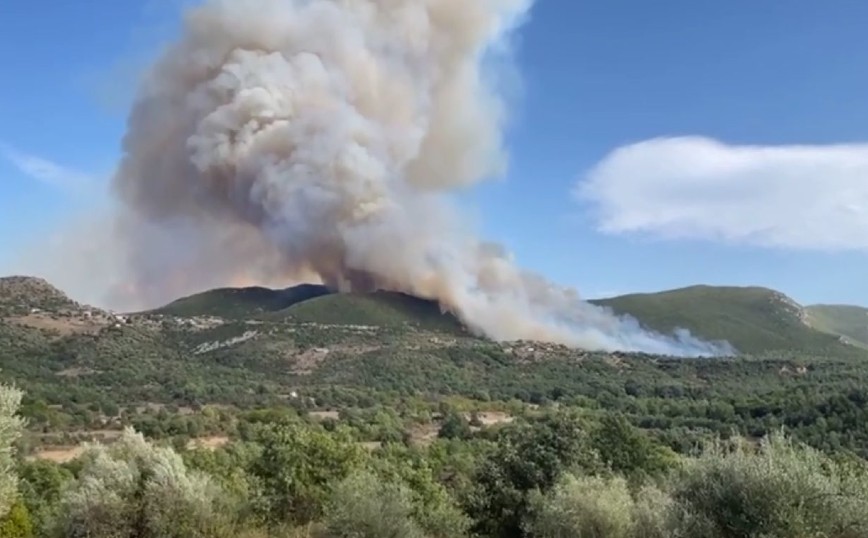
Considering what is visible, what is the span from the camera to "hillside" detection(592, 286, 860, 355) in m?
100

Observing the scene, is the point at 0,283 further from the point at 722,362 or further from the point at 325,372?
the point at 722,362

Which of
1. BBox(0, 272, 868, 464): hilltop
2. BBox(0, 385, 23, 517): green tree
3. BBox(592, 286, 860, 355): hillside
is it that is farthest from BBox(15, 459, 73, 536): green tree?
BBox(592, 286, 860, 355): hillside

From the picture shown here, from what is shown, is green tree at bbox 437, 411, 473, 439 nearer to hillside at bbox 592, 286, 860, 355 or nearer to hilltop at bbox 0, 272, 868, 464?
hilltop at bbox 0, 272, 868, 464

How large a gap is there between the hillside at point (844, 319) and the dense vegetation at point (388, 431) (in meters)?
79.0

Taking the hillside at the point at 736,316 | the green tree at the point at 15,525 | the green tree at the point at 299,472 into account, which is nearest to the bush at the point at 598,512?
the green tree at the point at 299,472

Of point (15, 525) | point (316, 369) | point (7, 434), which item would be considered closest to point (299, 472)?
point (15, 525)

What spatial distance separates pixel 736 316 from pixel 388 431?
279 ft

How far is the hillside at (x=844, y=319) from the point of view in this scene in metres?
161

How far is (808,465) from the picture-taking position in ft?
32.9

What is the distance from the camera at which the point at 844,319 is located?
7077 inches

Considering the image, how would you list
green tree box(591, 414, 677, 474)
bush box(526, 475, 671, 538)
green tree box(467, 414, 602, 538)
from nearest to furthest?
1. bush box(526, 475, 671, 538)
2. green tree box(467, 414, 602, 538)
3. green tree box(591, 414, 677, 474)

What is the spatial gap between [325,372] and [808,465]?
56209 millimetres

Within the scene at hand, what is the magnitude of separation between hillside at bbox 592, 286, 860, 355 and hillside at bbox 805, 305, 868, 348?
131 feet

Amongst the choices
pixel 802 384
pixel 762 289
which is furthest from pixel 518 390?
pixel 762 289
